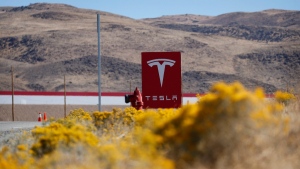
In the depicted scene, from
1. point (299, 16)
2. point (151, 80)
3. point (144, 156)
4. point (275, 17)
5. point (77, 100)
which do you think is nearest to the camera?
point (144, 156)

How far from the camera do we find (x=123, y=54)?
282ft

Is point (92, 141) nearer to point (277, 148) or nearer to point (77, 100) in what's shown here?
point (277, 148)

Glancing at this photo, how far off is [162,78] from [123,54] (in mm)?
67617

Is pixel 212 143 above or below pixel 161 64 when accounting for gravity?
below

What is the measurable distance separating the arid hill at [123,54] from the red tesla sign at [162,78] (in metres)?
49.3

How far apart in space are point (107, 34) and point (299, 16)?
163ft

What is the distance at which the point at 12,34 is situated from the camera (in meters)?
98.3

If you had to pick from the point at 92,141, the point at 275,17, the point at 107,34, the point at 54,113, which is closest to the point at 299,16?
the point at 275,17

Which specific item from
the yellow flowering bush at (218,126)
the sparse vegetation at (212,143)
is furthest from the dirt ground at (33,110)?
the yellow flowering bush at (218,126)

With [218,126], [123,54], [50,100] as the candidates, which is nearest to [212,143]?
[218,126]

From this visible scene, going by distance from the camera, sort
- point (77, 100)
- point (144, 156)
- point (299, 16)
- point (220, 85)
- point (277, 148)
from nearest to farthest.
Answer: point (144, 156)
point (220, 85)
point (277, 148)
point (77, 100)
point (299, 16)

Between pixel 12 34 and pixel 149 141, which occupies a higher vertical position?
pixel 12 34

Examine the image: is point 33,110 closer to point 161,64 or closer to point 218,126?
point 161,64

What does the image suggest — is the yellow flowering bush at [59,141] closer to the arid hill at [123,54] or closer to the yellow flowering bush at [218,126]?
the yellow flowering bush at [218,126]
